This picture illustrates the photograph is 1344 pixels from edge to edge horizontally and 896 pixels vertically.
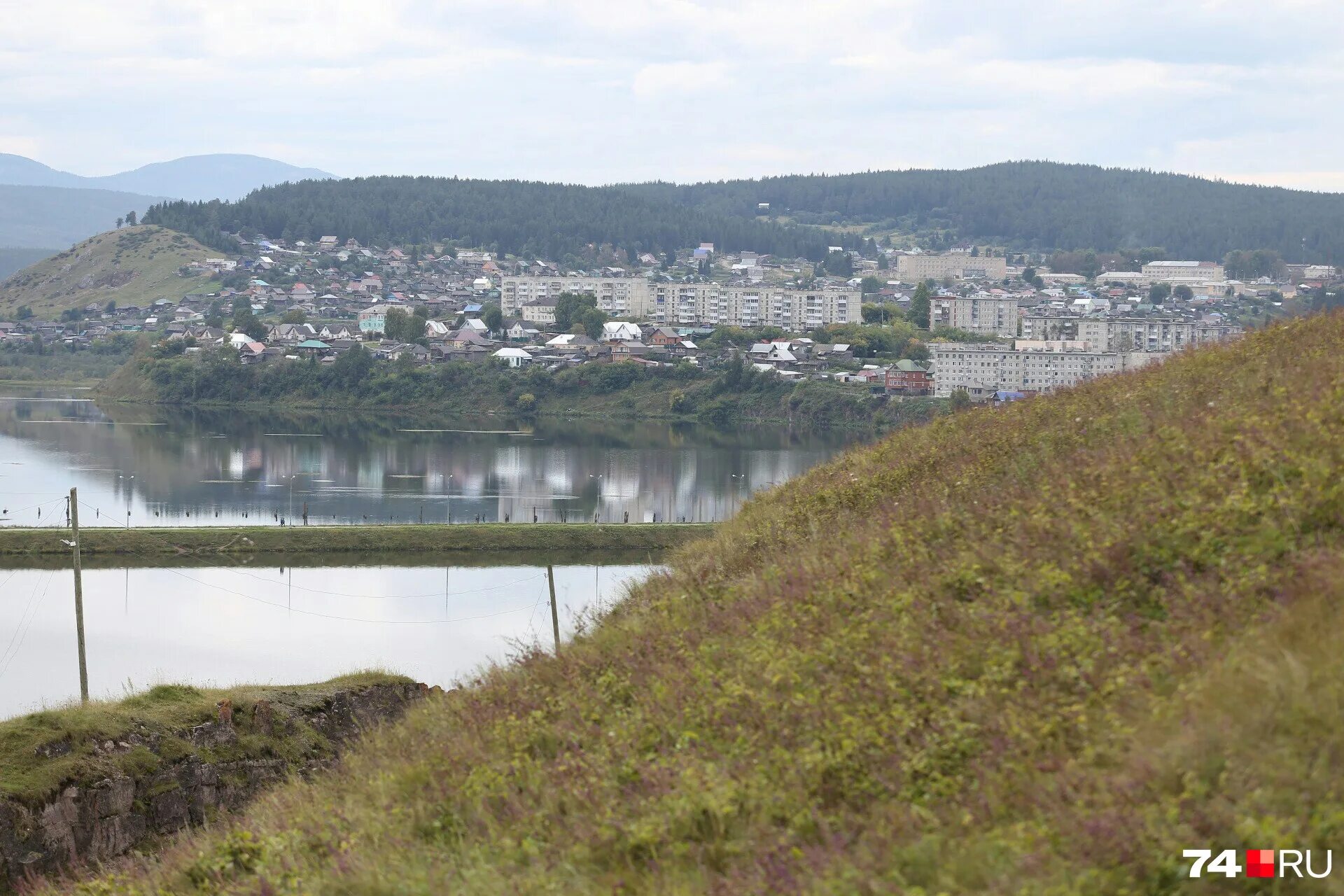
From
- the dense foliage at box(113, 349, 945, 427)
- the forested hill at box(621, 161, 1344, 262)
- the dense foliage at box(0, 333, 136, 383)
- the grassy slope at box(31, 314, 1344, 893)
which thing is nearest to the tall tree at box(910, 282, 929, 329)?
the dense foliage at box(113, 349, 945, 427)

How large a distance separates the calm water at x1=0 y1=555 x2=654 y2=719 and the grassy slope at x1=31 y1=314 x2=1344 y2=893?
863 centimetres

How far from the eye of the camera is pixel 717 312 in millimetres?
94312

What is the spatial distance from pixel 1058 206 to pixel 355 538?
139 m

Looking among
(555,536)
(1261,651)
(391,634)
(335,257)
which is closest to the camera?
(1261,651)

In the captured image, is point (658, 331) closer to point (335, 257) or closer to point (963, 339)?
point (963, 339)

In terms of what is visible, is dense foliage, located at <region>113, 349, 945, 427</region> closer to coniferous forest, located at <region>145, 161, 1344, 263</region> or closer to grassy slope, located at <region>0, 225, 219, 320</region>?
grassy slope, located at <region>0, 225, 219, 320</region>

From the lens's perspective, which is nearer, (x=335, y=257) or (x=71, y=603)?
(x=71, y=603)

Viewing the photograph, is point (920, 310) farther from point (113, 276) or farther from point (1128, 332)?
point (113, 276)

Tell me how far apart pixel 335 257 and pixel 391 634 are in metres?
96.8

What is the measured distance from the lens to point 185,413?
186 ft

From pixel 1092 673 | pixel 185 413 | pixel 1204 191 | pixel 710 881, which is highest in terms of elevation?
pixel 1204 191

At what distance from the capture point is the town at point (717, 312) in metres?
64.2

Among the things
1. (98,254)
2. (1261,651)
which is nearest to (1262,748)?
(1261,651)

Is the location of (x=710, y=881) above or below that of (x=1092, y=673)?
below
